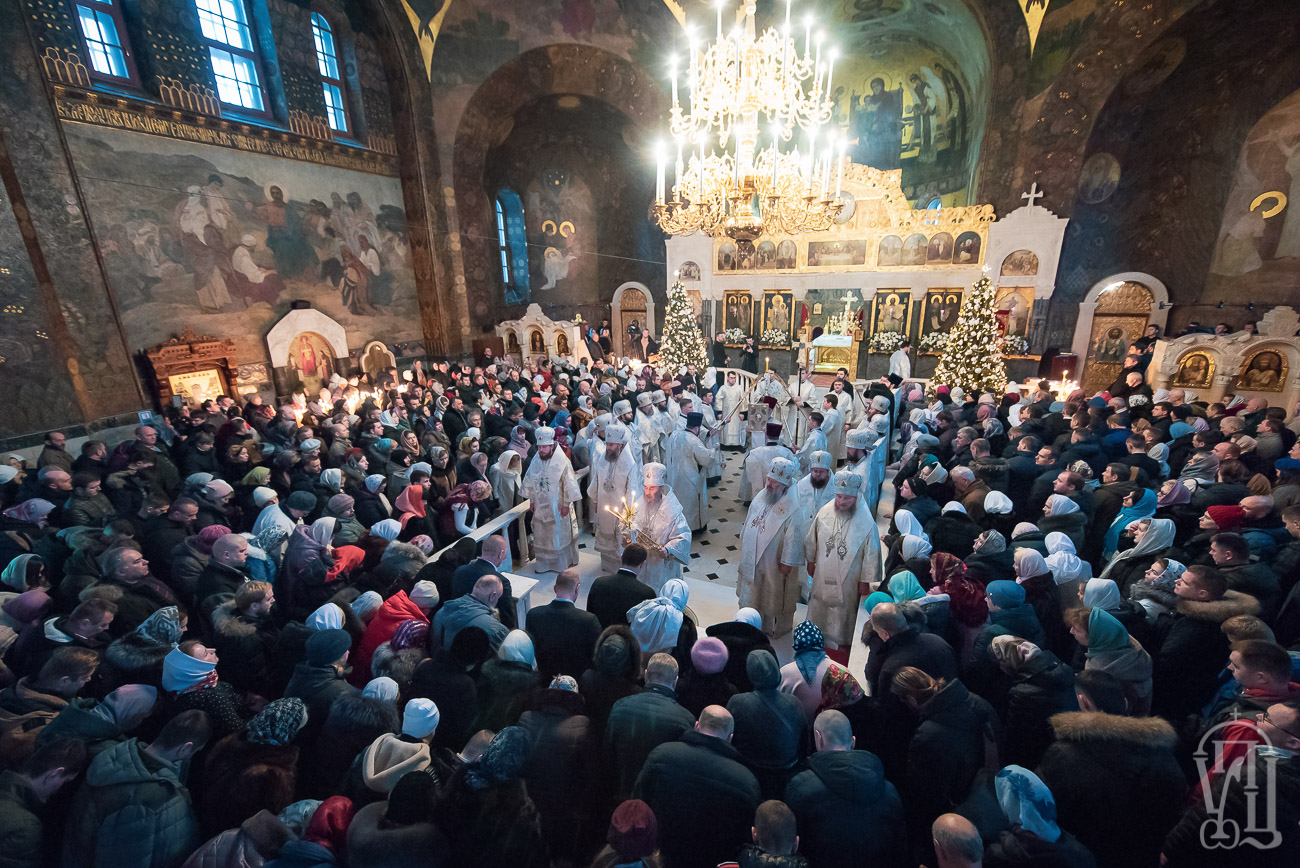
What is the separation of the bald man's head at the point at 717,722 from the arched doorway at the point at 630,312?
67.8 ft

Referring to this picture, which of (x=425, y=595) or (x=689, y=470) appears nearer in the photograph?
(x=425, y=595)

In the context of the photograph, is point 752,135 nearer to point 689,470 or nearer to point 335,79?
point 689,470

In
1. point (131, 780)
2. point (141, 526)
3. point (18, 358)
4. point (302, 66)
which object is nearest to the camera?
point (131, 780)

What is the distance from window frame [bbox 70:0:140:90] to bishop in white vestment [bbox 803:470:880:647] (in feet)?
54.1

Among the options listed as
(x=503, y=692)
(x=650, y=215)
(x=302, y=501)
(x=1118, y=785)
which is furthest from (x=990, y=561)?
(x=650, y=215)

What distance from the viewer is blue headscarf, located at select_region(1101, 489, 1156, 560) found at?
4.68 meters

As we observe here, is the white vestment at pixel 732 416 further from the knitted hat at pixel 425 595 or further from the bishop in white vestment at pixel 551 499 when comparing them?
the knitted hat at pixel 425 595

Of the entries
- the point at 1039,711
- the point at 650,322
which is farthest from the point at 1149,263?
the point at 1039,711

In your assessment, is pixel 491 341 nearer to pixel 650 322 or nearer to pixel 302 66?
pixel 650 322

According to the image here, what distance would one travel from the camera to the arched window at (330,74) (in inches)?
571

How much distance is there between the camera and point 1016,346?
1589cm

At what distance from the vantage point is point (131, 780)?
218cm

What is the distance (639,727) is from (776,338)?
58.6ft

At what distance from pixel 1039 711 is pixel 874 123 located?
78.4 ft
